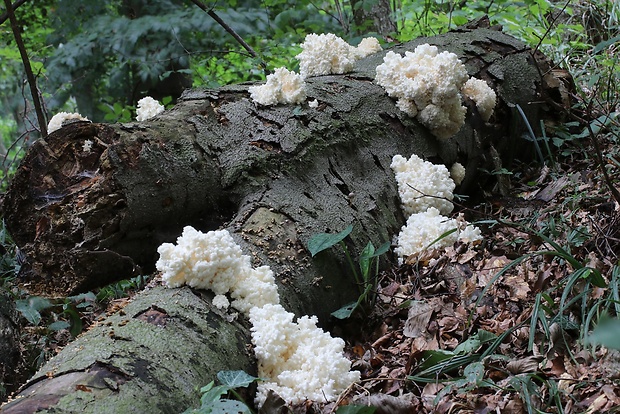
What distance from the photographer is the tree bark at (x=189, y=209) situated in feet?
6.93

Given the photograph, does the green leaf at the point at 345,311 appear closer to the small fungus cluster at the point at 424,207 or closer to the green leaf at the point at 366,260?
the green leaf at the point at 366,260

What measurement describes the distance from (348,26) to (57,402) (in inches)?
274

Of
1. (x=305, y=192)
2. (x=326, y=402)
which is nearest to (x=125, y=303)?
(x=326, y=402)

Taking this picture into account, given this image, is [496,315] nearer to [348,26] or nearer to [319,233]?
[319,233]

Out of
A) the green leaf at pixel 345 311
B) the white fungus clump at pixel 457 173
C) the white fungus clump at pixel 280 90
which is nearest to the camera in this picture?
the green leaf at pixel 345 311

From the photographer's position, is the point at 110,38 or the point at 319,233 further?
the point at 110,38

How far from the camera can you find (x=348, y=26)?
25.5 feet

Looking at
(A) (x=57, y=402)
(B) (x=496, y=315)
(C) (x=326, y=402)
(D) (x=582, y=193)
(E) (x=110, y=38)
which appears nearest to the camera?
(A) (x=57, y=402)

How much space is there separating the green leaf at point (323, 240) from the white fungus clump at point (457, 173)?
5.21 feet

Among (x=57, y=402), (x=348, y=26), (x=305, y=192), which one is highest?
(x=57, y=402)

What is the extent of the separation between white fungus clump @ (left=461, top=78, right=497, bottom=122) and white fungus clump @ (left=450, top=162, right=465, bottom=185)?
1.95 ft

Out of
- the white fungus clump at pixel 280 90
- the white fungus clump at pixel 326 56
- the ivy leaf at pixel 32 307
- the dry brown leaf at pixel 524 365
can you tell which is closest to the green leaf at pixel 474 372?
the dry brown leaf at pixel 524 365

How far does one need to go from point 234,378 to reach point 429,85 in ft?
8.79

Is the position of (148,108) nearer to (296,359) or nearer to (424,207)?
(424,207)
